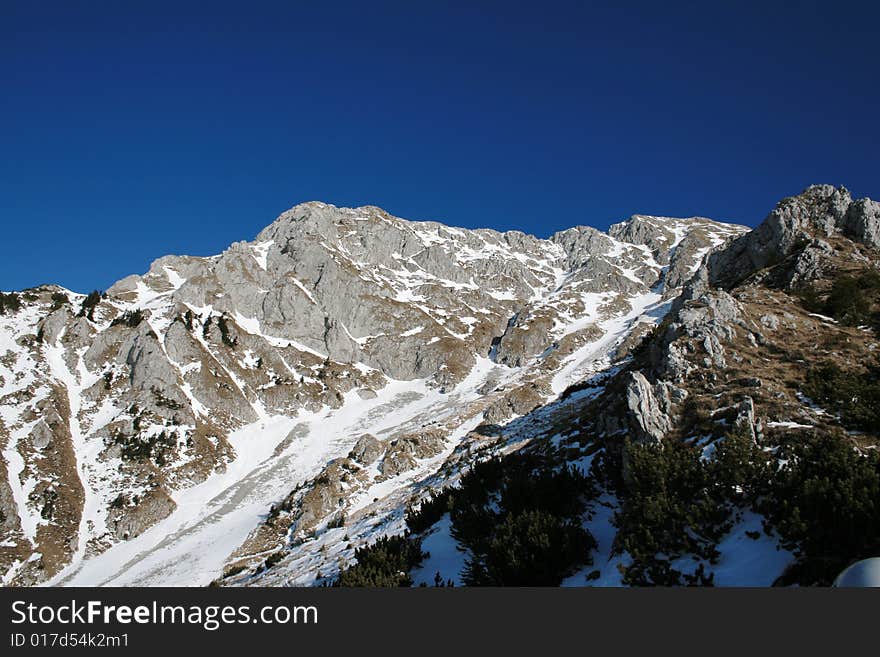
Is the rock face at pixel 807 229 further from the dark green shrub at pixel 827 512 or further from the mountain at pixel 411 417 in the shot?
the dark green shrub at pixel 827 512

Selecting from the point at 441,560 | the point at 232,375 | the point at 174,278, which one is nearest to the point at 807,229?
the point at 441,560

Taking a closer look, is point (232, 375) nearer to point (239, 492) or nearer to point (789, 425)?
point (239, 492)

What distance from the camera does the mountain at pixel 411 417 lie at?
15836mm

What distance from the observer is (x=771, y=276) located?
115 ft

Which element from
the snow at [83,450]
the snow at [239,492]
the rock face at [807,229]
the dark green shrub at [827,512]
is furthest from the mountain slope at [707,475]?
the snow at [83,450]

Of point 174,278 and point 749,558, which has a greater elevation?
point 174,278

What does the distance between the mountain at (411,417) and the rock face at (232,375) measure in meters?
0.52

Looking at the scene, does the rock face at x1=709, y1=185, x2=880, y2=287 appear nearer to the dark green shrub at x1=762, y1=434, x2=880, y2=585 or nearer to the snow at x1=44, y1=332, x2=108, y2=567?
the dark green shrub at x1=762, y1=434, x2=880, y2=585

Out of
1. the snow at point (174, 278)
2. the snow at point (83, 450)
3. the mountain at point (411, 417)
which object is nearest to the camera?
the mountain at point (411, 417)

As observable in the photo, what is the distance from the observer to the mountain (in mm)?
15836

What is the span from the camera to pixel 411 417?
357 ft

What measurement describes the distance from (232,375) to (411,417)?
48068mm

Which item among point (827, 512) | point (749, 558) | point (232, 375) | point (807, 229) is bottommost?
point (749, 558)

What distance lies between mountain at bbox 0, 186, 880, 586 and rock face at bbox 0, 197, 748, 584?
52 centimetres
